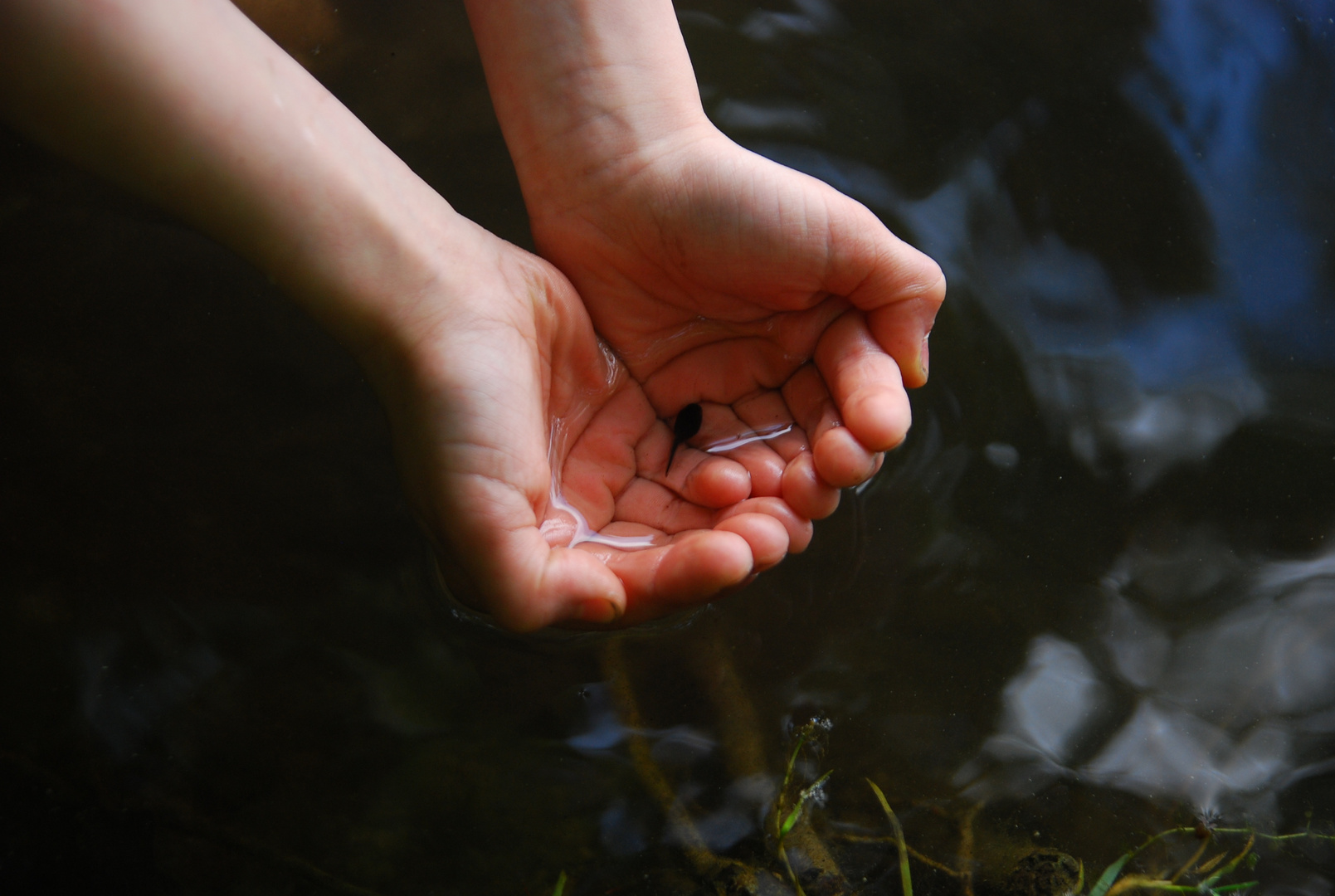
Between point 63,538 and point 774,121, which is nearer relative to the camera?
point 63,538

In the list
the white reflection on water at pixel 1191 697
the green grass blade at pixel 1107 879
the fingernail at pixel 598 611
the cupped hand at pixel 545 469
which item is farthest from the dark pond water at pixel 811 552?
the fingernail at pixel 598 611

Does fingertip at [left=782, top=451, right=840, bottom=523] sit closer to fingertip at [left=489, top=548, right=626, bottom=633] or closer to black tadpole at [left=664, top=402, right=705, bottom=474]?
black tadpole at [left=664, top=402, right=705, bottom=474]

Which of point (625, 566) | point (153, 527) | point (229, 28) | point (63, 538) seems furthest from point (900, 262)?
point (63, 538)

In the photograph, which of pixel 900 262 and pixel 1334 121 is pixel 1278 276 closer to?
pixel 1334 121

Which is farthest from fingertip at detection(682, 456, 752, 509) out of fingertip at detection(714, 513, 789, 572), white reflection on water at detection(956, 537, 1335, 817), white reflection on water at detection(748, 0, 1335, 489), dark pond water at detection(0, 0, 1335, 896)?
white reflection on water at detection(748, 0, 1335, 489)

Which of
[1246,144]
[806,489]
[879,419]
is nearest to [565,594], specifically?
[806,489]

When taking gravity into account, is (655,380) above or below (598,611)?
above

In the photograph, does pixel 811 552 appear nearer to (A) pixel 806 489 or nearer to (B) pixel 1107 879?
(A) pixel 806 489
